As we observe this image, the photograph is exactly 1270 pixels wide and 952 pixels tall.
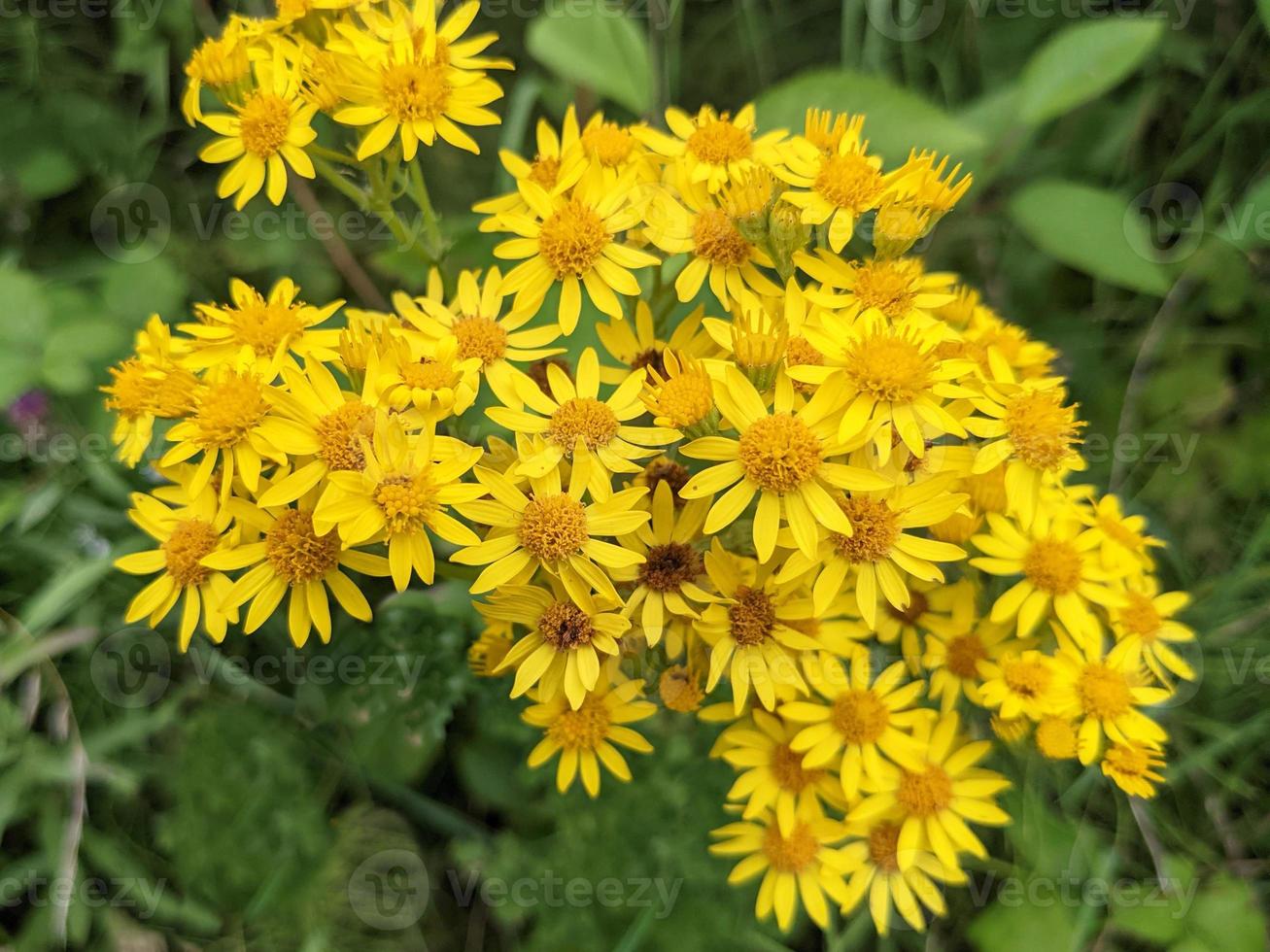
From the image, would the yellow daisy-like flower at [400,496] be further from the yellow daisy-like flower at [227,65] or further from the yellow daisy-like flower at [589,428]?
the yellow daisy-like flower at [227,65]

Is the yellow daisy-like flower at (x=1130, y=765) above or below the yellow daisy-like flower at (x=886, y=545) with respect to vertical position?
below

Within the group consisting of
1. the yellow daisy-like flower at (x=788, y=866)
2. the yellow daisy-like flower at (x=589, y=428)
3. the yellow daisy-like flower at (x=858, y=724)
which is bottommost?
the yellow daisy-like flower at (x=788, y=866)

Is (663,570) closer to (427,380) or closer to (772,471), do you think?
(772,471)

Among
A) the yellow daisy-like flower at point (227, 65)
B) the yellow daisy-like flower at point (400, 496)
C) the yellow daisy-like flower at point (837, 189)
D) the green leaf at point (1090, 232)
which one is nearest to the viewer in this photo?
the yellow daisy-like flower at point (400, 496)

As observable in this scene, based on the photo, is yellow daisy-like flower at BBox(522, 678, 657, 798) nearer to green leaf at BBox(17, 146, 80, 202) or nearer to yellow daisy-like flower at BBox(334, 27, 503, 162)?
yellow daisy-like flower at BBox(334, 27, 503, 162)

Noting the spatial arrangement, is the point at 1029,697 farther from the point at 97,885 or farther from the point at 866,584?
the point at 97,885

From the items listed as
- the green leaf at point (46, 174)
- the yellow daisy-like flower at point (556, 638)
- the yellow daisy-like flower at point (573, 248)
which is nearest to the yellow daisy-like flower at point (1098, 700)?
the yellow daisy-like flower at point (556, 638)

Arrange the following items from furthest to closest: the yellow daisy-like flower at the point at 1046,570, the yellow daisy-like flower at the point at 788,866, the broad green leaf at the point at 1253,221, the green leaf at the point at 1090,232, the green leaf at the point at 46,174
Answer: the green leaf at the point at 46,174, the green leaf at the point at 1090,232, the broad green leaf at the point at 1253,221, the yellow daisy-like flower at the point at 788,866, the yellow daisy-like flower at the point at 1046,570
